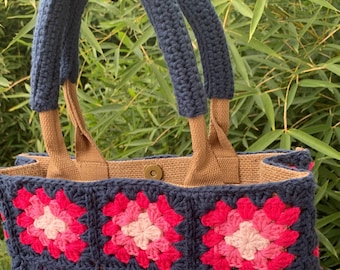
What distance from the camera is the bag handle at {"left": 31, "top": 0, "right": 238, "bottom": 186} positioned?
49 cm

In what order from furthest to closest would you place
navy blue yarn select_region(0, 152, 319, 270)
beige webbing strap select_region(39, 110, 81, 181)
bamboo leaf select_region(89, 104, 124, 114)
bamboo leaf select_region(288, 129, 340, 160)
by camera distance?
1. bamboo leaf select_region(89, 104, 124, 114)
2. bamboo leaf select_region(288, 129, 340, 160)
3. beige webbing strap select_region(39, 110, 81, 181)
4. navy blue yarn select_region(0, 152, 319, 270)

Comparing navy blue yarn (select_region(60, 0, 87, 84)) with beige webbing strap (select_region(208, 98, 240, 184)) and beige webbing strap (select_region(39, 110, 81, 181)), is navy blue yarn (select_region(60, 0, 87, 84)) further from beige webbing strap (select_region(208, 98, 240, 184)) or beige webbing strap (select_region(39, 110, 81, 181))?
beige webbing strap (select_region(208, 98, 240, 184))

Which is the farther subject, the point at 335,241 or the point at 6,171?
the point at 335,241

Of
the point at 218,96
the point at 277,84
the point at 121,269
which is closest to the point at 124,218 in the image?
the point at 121,269

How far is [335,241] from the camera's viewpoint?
929 mm

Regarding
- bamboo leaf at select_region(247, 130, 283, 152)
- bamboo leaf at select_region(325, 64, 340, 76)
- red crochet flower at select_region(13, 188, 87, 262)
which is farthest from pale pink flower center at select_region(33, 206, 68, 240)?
bamboo leaf at select_region(325, 64, 340, 76)

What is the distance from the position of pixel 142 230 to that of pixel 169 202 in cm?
5

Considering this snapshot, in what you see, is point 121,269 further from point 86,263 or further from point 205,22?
point 205,22

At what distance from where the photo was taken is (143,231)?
0.53 metres

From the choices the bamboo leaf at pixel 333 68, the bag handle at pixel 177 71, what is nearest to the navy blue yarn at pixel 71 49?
the bag handle at pixel 177 71

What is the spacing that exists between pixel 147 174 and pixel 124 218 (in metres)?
0.13

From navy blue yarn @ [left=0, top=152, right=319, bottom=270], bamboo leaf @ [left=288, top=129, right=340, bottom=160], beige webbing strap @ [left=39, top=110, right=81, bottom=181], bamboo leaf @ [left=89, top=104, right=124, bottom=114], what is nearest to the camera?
navy blue yarn @ [left=0, top=152, right=319, bottom=270]

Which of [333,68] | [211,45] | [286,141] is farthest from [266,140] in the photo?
[211,45]

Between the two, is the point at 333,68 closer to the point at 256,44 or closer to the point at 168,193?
the point at 256,44
